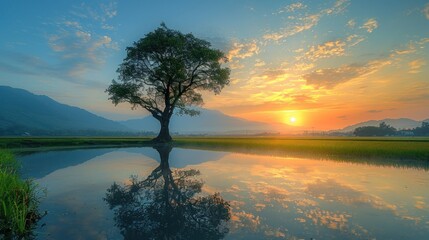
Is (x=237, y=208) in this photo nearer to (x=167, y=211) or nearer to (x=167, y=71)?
(x=167, y=211)

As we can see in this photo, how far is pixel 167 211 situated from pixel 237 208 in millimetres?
2139

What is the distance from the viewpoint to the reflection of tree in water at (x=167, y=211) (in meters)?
6.08

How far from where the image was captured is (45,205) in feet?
27.8

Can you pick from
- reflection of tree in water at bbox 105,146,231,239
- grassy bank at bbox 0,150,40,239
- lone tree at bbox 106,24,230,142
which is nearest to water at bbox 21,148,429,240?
reflection of tree in water at bbox 105,146,231,239

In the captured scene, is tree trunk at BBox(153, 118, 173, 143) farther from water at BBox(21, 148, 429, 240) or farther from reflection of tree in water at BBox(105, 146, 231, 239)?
reflection of tree in water at BBox(105, 146, 231, 239)

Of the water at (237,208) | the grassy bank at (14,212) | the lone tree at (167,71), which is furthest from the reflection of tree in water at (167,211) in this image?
the lone tree at (167,71)

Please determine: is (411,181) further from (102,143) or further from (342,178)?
→ (102,143)

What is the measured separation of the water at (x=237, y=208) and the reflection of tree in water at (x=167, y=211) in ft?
0.08

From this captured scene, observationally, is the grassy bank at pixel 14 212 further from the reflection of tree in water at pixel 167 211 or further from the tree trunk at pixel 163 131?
the tree trunk at pixel 163 131

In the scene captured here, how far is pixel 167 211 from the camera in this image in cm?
778

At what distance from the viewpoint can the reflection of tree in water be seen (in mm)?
6078

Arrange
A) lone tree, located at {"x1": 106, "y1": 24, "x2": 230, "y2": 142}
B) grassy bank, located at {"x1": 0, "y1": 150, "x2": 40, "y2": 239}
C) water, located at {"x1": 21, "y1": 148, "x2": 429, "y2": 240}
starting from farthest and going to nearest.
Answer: lone tree, located at {"x1": 106, "y1": 24, "x2": 230, "y2": 142}, water, located at {"x1": 21, "y1": 148, "x2": 429, "y2": 240}, grassy bank, located at {"x1": 0, "y1": 150, "x2": 40, "y2": 239}

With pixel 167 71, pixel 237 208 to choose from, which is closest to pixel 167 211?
pixel 237 208

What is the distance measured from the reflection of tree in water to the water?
0.02 m
